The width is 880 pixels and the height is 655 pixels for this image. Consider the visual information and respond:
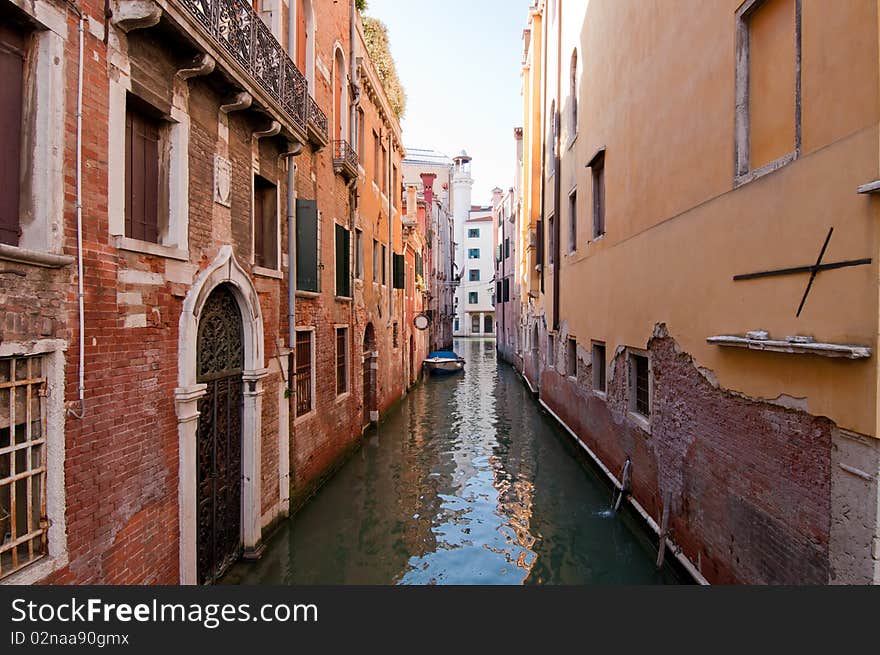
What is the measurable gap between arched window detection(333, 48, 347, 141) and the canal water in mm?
6490

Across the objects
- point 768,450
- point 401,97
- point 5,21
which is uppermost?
point 401,97

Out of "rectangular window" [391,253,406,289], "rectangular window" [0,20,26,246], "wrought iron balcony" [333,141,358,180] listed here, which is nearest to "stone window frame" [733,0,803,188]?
"rectangular window" [0,20,26,246]

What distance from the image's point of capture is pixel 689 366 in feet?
19.2

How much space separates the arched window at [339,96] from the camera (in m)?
10.1

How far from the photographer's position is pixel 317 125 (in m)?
8.54

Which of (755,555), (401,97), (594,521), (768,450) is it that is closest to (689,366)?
(768,450)

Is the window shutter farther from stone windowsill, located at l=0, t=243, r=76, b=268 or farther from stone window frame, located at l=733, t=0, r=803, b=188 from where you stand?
stone window frame, located at l=733, t=0, r=803, b=188

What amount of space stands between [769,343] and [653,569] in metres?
3.48

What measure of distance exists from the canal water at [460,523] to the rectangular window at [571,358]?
63.7 inches

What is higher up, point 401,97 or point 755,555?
A: point 401,97

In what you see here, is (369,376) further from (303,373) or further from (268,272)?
(268,272)

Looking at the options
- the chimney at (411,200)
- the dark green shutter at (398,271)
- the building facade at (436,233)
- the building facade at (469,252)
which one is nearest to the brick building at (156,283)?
the dark green shutter at (398,271)

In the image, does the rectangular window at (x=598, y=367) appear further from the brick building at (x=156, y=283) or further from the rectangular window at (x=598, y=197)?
the brick building at (x=156, y=283)

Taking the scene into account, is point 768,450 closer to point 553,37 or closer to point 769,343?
point 769,343
